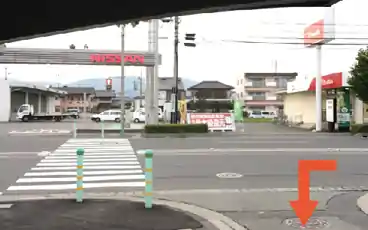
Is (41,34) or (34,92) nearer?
(41,34)

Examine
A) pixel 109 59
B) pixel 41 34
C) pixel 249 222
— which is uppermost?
Result: pixel 109 59

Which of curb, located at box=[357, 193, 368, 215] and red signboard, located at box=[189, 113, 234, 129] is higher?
red signboard, located at box=[189, 113, 234, 129]

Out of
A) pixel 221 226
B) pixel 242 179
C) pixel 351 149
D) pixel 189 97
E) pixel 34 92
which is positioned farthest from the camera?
pixel 189 97

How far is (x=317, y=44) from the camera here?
32781mm

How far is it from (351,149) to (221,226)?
44.4 ft

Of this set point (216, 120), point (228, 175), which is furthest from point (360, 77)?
point (228, 175)

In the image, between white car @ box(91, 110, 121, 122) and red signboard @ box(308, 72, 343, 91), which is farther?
white car @ box(91, 110, 121, 122)

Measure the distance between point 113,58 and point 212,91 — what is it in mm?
57876

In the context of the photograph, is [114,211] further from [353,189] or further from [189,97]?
[189,97]

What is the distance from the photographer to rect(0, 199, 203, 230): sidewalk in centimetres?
656

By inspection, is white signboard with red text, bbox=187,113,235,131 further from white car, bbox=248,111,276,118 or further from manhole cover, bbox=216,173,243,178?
white car, bbox=248,111,276,118

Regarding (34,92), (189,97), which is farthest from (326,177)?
(189,97)

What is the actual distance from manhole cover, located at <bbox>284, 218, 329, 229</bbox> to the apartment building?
285 feet

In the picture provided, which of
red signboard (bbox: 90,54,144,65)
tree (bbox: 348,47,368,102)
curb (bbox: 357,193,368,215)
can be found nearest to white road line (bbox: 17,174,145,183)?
curb (bbox: 357,193,368,215)
